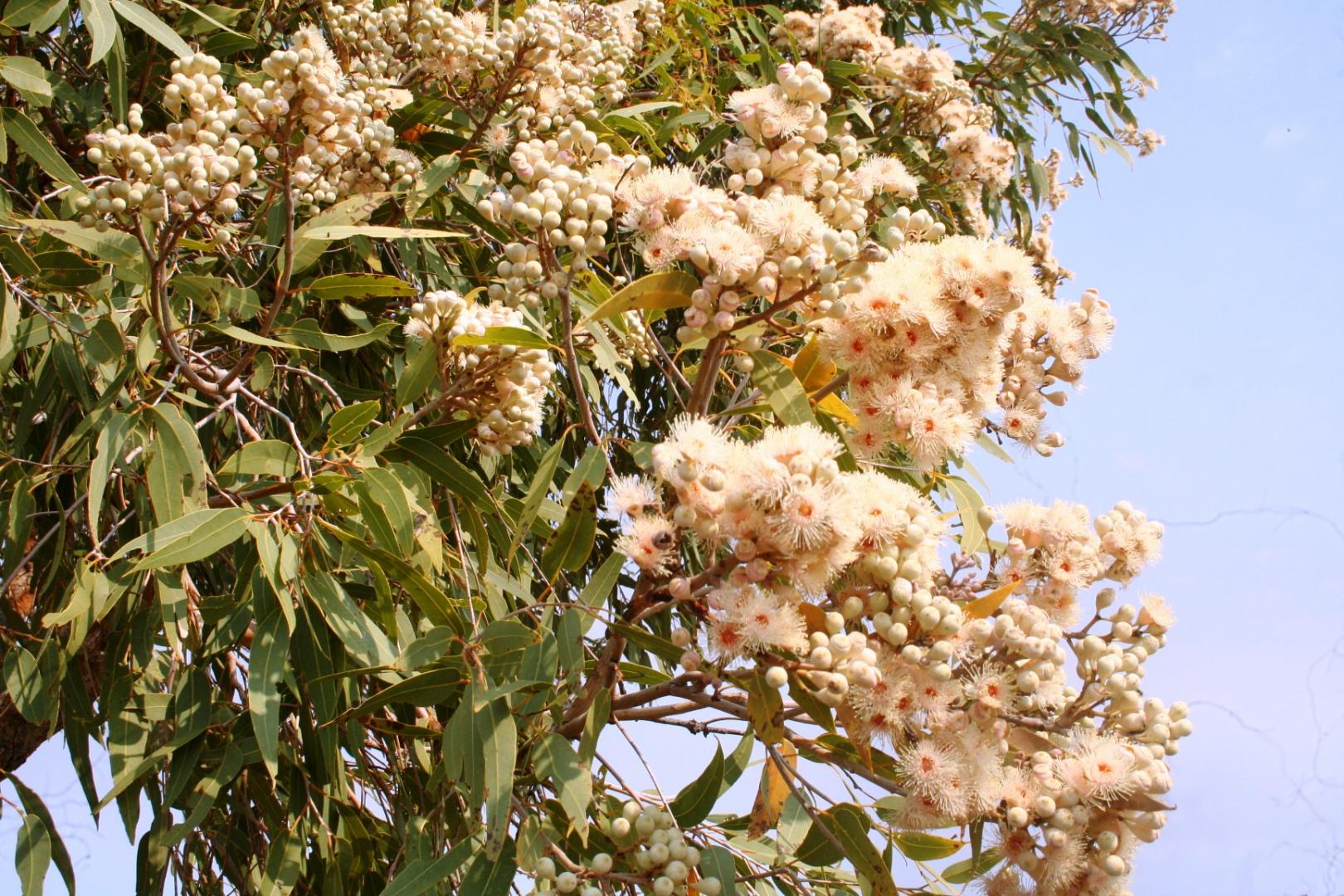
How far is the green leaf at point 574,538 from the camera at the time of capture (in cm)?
159

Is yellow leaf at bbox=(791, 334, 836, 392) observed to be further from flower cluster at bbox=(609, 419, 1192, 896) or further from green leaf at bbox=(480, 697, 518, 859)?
green leaf at bbox=(480, 697, 518, 859)

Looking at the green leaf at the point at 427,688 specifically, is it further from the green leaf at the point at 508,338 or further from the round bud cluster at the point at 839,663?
the round bud cluster at the point at 839,663

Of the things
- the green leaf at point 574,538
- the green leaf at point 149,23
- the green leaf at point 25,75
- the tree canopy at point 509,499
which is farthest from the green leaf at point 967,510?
the green leaf at point 25,75

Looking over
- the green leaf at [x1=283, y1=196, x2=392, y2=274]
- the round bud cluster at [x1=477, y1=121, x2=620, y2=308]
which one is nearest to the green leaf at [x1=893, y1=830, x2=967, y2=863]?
the round bud cluster at [x1=477, y1=121, x2=620, y2=308]

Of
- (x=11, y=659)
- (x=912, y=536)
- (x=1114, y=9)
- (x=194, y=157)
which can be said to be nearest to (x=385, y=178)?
(x=194, y=157)

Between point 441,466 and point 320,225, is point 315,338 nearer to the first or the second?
point 320,225

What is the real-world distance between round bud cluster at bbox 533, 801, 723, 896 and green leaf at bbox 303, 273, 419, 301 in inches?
38.0

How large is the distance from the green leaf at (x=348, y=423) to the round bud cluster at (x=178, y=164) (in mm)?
315

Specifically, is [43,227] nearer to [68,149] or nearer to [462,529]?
[462,529]

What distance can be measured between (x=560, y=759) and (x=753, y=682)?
280 millimetres

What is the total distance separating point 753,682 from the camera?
1.33m

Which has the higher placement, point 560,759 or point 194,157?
point 194,157

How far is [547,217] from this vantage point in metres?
1.46

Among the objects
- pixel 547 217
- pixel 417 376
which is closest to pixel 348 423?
pixel 417 376
